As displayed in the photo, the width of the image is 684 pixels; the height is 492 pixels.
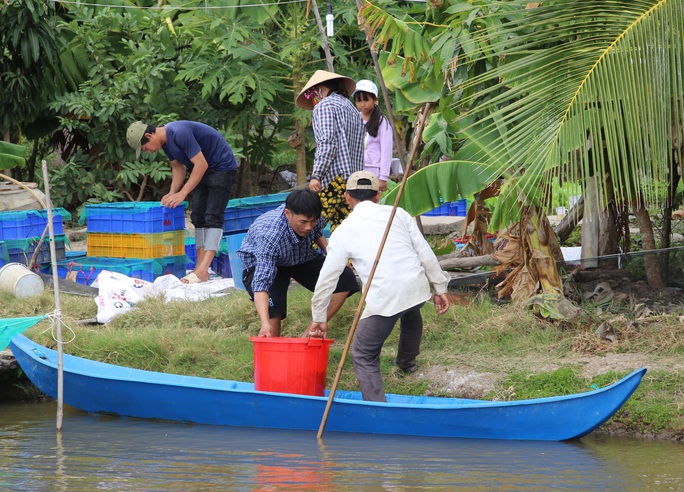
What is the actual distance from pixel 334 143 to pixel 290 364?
7.33 ft

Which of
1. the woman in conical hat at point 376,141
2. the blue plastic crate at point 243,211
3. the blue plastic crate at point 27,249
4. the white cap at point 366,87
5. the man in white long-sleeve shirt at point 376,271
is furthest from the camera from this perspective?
the blue plastic crate at point 243,211

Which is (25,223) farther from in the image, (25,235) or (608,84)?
(608,84)

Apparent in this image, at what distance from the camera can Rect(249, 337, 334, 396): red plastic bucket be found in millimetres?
6531

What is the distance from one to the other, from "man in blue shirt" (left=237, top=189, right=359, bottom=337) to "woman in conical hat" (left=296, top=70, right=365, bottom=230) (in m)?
0.52

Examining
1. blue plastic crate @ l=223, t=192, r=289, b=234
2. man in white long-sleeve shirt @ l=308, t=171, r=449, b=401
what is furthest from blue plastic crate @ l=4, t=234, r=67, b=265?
man in white long-sleeve shirt @ l=308, t=171, r=449, b=401

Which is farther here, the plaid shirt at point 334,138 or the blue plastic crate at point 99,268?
the blue plastic crate at point 99,268

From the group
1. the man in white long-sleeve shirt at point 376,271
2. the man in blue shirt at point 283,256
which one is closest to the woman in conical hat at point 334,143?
the man in blue shirt at point 283,256

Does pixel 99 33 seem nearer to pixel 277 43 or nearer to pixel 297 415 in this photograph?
pixel 277 43

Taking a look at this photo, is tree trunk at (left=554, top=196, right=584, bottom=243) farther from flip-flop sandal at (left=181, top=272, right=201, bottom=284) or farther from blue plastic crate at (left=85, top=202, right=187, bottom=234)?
blue plastic crate at (left=85, top=202, right=187, bottom=234)

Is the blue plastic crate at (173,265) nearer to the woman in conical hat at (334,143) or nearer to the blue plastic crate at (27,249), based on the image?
the blue plastic crate at (27,249)


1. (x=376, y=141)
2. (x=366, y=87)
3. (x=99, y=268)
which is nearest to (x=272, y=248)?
(x=366, y=87)

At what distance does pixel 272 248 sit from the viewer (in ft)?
22.8

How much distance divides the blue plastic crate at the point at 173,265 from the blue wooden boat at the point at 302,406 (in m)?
2.56

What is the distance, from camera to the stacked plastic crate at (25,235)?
10.3 meters
